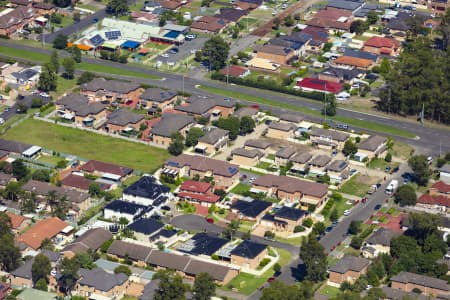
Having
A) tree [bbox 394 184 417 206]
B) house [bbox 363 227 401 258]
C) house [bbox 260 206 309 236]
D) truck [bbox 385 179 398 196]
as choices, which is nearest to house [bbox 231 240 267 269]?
house [bbox 260 206 309 236]

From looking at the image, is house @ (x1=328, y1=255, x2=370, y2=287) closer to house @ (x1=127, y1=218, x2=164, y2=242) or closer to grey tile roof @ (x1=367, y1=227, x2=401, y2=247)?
grey tile roof @ (x1=367, y1=227, x2=401, y2=247)

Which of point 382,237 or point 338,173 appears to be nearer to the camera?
point 382,237

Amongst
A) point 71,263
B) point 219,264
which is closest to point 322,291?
point 219,264

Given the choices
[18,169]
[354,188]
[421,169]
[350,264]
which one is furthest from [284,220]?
[18,169]

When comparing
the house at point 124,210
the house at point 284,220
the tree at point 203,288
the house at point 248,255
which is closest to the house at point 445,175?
the house at point 284,220

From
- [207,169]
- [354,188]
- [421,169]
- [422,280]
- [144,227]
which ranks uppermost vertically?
[421,169]

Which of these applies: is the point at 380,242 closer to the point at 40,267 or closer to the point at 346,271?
the point at 346,271
